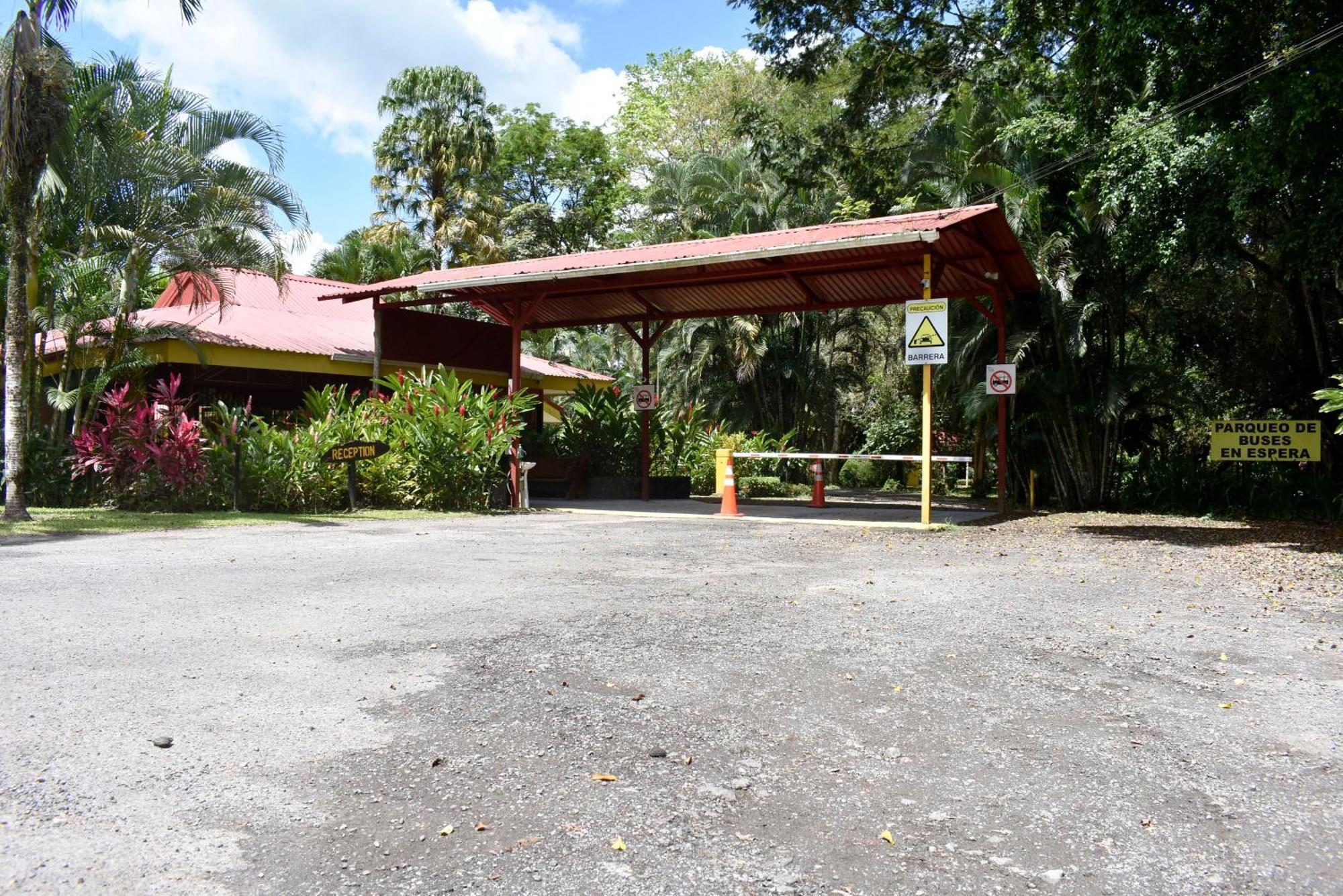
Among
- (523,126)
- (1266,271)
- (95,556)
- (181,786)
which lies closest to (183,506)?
(95,556)

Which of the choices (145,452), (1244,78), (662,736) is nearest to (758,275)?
(1244,78)

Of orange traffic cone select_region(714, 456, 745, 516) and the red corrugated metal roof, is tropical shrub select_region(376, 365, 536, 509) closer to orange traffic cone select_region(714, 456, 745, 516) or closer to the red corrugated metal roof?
orange traffic cone select_region(714, 456, 745, 516)

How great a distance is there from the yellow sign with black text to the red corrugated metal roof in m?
14.7

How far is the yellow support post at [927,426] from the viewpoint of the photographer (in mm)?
13977

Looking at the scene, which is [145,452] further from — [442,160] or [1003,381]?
[442,160]

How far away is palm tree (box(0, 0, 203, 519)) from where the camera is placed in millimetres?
12594

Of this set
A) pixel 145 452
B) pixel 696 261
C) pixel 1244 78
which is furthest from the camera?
pixel 145 452

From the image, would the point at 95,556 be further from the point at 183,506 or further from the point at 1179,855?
the point at 1179,855

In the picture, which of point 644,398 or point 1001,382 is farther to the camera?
point 644,398

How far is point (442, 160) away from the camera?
116 ft

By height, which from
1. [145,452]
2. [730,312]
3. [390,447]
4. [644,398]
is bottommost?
[145,452]

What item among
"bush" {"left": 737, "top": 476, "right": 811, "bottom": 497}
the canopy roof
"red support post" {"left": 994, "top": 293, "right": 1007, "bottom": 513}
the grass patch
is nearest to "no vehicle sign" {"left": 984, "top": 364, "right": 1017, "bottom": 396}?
"red support post" {"left": 994, "top": 293, "right": 1007, "bottom": 513}

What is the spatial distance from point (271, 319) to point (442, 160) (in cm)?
1400

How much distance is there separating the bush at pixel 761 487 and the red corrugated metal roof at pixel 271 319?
5345mm
